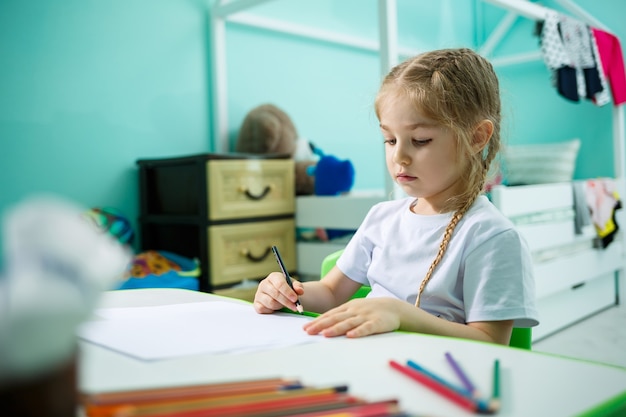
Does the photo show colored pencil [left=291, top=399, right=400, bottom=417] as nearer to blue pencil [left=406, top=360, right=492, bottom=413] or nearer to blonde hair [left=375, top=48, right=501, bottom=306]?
blue pencil [left=406, top=360, right=492, bottom=413]

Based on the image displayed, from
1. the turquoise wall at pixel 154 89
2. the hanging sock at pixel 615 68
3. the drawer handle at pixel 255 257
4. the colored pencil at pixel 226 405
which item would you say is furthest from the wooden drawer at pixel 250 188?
the colored pencil at pixel 226 405

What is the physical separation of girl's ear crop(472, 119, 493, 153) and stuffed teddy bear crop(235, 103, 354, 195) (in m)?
1.28

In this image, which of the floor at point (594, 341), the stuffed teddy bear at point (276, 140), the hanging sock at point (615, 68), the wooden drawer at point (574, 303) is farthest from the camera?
the hanging sock at point (615, 68)

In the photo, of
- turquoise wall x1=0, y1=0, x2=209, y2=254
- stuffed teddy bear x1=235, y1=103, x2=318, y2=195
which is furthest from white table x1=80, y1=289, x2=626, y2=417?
stuffed teddy bear x1=235, y1=103, x2=318, y2=195

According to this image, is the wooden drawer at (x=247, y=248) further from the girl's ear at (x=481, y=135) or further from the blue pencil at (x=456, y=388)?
the blue pencil at (x=456, y=388)

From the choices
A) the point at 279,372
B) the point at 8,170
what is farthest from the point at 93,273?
the point at 8,170

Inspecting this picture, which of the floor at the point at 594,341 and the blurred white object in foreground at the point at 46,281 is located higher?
the blurred white object in foreground at the point at 46,281

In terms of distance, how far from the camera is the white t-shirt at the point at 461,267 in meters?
0.78

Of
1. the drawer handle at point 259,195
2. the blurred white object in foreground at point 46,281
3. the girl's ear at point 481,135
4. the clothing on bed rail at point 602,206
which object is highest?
the girl's ear at point 481,135

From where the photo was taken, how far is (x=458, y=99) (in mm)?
877

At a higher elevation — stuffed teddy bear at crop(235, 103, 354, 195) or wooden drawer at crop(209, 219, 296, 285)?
stuffed teddy bear at crop(235, 103, 354, 195)

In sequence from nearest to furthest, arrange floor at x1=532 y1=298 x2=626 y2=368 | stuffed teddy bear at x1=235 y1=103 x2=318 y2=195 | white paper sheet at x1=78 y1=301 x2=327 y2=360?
1. white paper sheet at x1=78 y1=301 x2=327 y2=360
2. floor at x1=532 y1=298 x2=626 y2=368
3. stuffed teddy bear at x1=235 y1=103 x2=318 y2=195

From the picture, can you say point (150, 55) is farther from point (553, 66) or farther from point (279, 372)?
point (279, 372)

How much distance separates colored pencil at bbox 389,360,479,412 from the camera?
1.22ft
